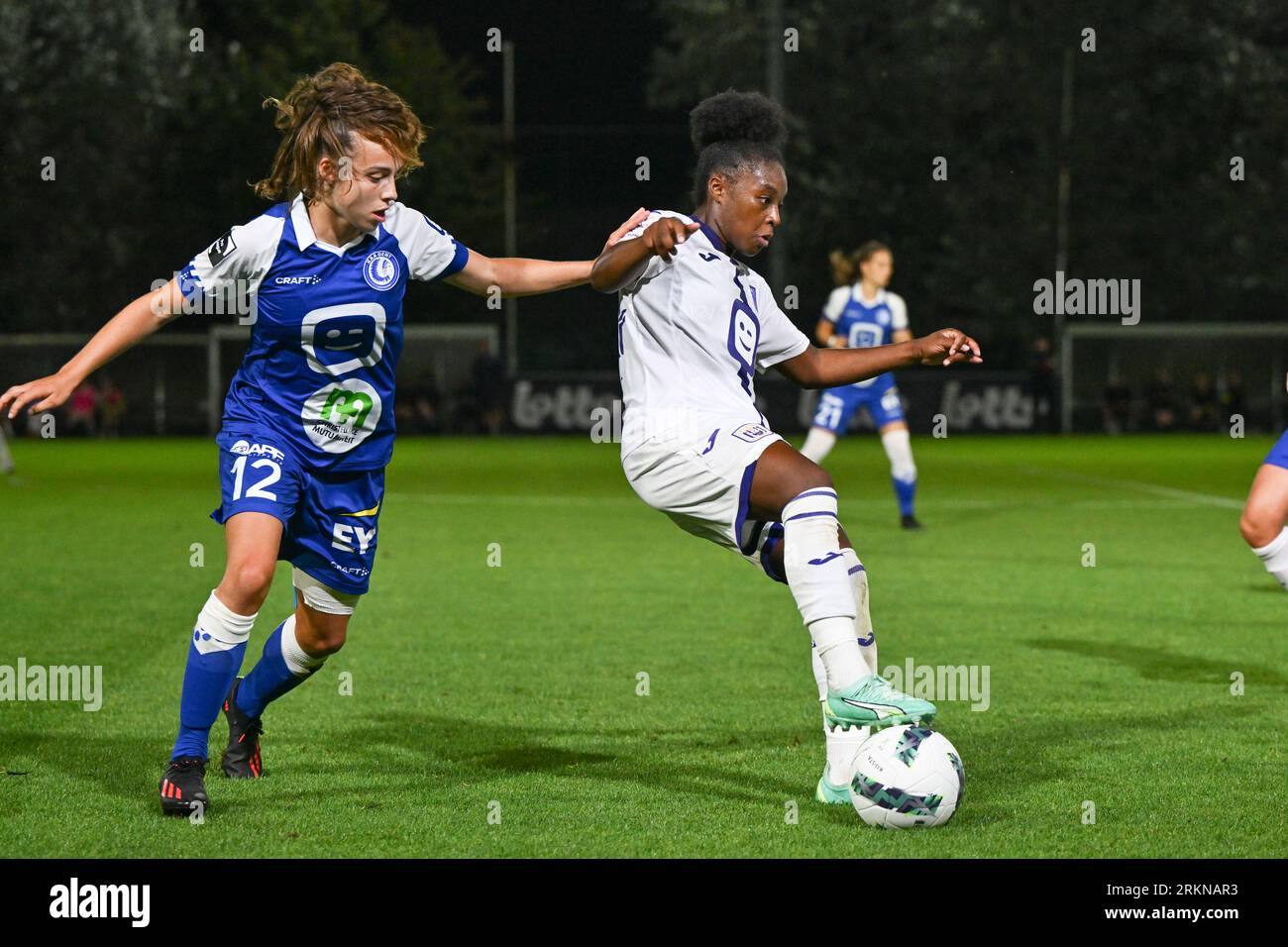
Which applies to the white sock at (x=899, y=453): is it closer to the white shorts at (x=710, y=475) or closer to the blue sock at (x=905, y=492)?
the blue sock at (x=905, y=492)

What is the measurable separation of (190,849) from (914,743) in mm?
1980

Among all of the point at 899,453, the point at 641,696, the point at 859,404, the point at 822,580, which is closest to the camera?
the point at 822,580

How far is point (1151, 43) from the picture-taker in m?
42.1

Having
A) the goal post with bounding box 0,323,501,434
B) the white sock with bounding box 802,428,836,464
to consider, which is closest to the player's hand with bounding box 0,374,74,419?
the white sock with bounding box 802,428,836,464

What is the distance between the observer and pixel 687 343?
17.4ft

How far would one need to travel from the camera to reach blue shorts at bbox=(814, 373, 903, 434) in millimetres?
14289

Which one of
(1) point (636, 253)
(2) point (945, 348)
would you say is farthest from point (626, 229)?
(2) point (945, 348)

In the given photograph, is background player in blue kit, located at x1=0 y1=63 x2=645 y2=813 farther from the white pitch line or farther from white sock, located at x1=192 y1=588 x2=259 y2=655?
the white pitch line

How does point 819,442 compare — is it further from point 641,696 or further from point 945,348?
point 945,348

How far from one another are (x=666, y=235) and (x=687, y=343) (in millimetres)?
553

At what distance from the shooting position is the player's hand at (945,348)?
17.2 feet

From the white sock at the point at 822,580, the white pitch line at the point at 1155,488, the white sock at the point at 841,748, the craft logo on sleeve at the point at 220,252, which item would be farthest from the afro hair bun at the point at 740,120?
the white pitch line at the point at 1155,488

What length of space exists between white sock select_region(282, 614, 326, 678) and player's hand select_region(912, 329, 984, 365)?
2.13 metres

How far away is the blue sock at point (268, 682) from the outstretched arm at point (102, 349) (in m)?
1.09
